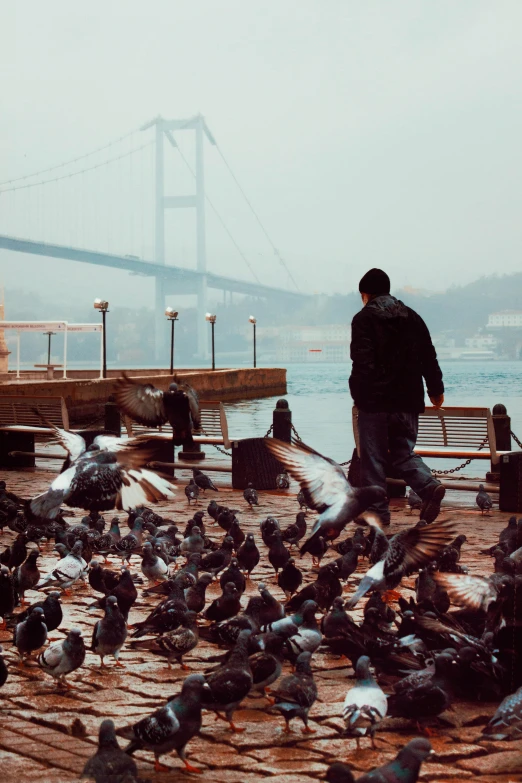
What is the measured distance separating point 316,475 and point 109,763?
143 centimetres

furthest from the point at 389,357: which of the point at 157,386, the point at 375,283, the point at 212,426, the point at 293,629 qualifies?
the point at 157,386

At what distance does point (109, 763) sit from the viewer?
2.46 m

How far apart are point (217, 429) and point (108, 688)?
657 cm

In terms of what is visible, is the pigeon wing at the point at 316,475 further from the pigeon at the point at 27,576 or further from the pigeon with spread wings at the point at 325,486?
the pigeon at the point at 27,576

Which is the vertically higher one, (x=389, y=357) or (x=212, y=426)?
(x=389, y=357)

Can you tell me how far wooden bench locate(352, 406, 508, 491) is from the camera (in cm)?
834

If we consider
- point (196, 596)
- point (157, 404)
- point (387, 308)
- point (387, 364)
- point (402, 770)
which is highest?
point (387, 308)

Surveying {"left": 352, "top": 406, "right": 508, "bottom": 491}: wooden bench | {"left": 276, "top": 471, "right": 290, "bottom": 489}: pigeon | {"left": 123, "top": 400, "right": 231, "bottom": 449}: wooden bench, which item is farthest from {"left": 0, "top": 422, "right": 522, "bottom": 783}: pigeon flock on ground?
{"left": 123, "top": 400, "right": 231, "bottom": 449}: wooden bench

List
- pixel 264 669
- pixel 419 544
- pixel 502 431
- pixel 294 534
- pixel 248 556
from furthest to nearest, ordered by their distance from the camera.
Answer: pixel 502 431, pixel 294 534, pixel 248 556, pixel 419 544, pixel 264 669

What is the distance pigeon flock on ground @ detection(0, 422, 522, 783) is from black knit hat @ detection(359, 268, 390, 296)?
109 centimetres

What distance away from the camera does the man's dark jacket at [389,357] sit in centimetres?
434

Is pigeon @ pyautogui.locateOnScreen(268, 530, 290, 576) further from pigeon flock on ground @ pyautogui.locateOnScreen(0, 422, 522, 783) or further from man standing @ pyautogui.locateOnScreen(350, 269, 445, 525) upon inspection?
man standing @ pyautogui.locateOnScreen(350, 269, 445, 525)

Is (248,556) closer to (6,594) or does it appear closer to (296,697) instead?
(6,594)

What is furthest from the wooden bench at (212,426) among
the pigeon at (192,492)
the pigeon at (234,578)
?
the pigeon at (234,578)
